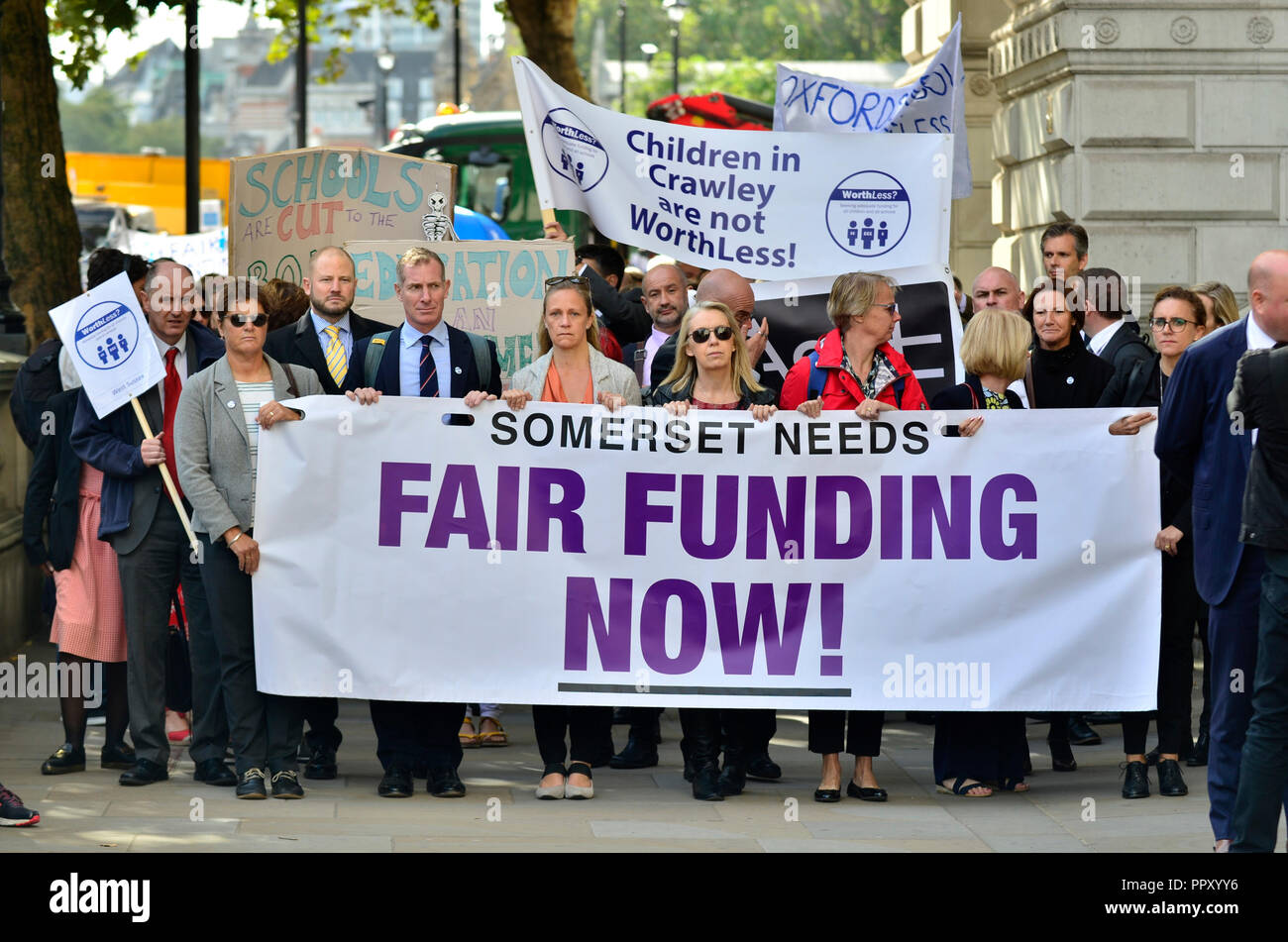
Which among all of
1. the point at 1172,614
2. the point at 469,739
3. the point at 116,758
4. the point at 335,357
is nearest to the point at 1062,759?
the point at 1172,614

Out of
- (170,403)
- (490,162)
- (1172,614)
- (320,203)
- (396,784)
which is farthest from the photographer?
(490,162)

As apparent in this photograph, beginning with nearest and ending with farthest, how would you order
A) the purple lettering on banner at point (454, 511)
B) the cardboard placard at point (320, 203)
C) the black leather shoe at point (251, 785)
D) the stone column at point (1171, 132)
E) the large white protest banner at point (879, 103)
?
the black leather shoe at point (251, 785) → the purple lettering on banner at point (454, 511) → the large white protest banner at point (879, 103) → the cardboard placard at point (320, 203) → the stone column at point (1171, 132)

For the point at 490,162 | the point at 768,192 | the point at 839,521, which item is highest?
the point at 490,162

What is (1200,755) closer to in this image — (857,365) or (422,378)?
(857,365)

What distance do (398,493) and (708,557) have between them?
125cm

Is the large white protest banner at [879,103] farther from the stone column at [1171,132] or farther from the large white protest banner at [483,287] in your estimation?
the stone column at [1171,132]

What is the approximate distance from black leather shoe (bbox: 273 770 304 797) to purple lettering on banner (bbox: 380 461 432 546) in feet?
A: 3.41

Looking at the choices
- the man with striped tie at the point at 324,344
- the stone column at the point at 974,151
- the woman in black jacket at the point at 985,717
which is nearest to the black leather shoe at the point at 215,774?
the man with striped tie at the point at 324,344

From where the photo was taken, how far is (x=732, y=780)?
794cm

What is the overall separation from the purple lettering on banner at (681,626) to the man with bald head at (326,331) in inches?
64.5

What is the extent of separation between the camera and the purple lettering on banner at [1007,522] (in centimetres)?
785

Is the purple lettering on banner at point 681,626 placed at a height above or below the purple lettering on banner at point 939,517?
below

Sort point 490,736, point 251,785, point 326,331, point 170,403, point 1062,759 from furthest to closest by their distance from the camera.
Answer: point 490,736 < point 1062,759 < point 326,331 < point 170,403 < point 251,785

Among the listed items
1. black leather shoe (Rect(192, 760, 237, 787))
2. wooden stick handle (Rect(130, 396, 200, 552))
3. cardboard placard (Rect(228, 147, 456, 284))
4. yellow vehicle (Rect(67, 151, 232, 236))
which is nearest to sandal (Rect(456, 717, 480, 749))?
black leather shoe (Rect(192, 760, 237, 787))
